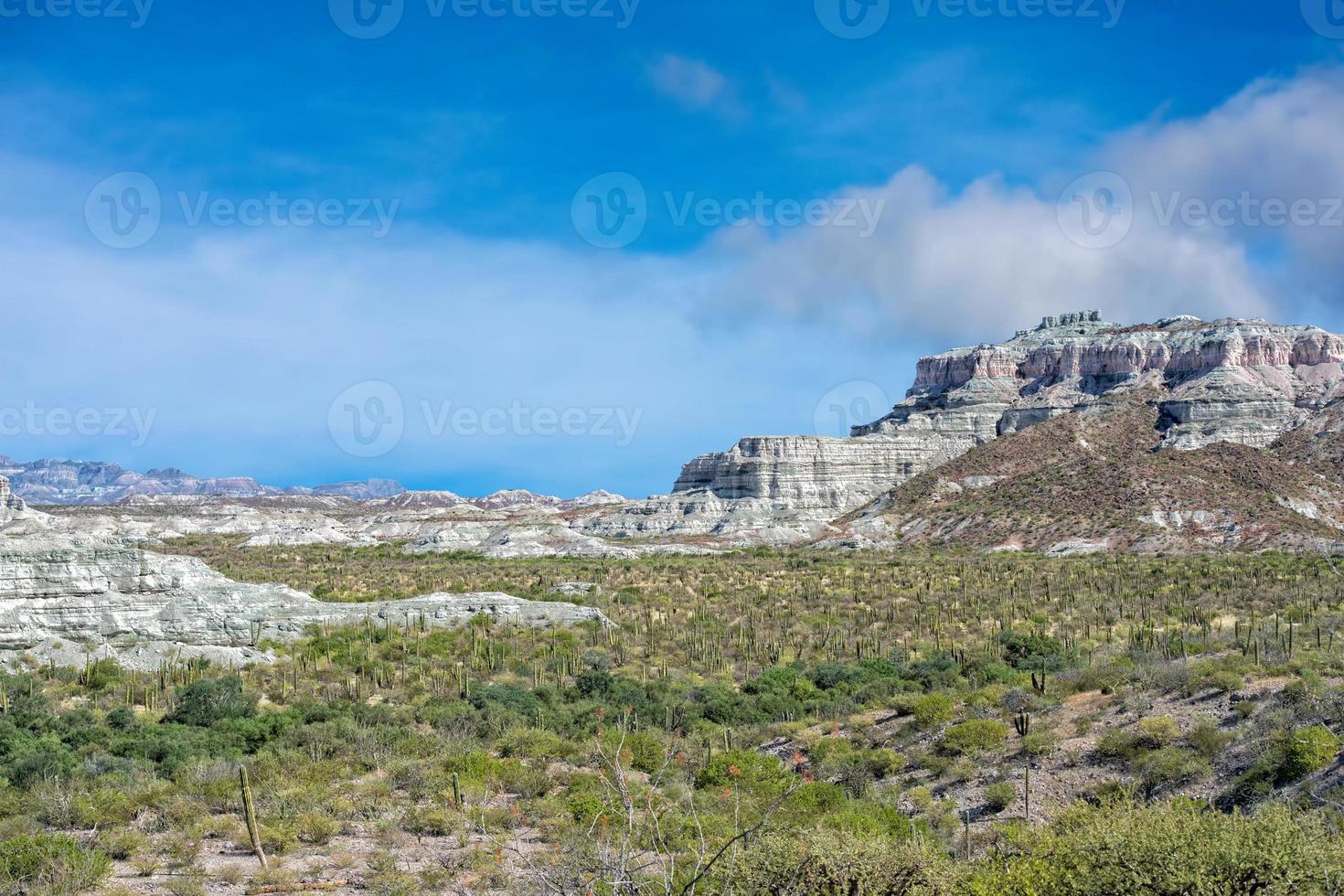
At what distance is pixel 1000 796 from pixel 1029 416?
98.4 metres

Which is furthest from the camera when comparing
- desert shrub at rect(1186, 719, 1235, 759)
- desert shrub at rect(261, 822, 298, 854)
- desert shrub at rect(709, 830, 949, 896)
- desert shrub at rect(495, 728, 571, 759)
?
desert shrub at rect(495, 728, 571, 759)

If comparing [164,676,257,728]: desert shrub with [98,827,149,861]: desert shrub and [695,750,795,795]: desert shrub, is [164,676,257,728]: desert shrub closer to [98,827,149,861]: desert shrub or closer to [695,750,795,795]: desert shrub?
[98,827,149,861]: desert shrub

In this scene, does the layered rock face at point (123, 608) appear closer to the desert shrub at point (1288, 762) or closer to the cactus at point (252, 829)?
the cactus at point (252, 829)

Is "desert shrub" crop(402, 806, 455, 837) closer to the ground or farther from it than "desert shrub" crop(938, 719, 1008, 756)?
closer to the ground

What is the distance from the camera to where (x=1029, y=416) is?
106875 millimetres

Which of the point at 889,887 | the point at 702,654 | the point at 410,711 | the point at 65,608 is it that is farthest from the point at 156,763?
the point at 702,654

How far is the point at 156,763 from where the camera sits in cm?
1762

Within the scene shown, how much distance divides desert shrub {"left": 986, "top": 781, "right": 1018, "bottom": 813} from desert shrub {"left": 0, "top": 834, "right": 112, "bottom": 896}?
12.0m

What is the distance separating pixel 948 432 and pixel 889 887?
344ft

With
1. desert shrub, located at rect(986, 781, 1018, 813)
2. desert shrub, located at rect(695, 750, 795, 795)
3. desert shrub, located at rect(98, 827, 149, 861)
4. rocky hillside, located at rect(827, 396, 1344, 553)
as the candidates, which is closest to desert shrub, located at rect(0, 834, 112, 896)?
desert shrub, located at rect(98, 827, 149, 861)

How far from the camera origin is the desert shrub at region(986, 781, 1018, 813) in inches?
585

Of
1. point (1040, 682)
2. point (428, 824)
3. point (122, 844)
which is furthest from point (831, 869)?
point (1040, 682)

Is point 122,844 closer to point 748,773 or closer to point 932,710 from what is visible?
point 748,773

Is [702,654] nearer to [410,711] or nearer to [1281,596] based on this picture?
[410,711]
